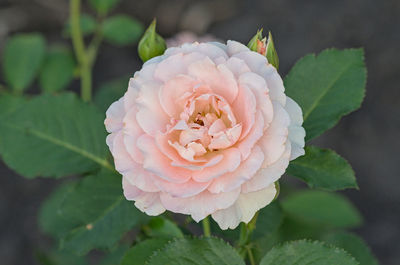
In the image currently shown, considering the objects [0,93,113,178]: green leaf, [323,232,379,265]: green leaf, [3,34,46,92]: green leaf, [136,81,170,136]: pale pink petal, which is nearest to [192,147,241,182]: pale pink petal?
[136,81,170,136]: pale pink petal

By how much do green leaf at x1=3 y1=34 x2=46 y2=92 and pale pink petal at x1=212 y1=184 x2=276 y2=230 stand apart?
1.22 meters

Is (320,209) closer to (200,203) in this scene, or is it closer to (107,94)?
(107,94)

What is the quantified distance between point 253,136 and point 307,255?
0.29 metres

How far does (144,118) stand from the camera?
86 cm

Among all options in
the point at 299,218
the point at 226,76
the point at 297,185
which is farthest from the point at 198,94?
the point at 297,185

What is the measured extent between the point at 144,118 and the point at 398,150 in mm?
2196

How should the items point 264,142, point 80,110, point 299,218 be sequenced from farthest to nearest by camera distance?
point 299,218 < point 80,110 < point 264,142

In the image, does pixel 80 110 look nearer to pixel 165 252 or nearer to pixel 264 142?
pixel 165 252

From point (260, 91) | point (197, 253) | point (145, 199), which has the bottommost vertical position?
point (197, 253)

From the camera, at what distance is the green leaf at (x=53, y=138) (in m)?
1.28

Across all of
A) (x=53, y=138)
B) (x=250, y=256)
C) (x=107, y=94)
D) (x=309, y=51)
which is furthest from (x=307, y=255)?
(x=309, y=51)

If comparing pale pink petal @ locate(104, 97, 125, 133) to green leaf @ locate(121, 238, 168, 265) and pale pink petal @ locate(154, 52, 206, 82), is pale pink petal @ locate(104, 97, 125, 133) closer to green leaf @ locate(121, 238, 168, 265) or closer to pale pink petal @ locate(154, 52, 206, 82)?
pale pink petal @ locate(154, 52, 206, 82)

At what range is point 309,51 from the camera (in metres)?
2.93

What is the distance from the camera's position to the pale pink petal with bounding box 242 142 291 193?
816 millimetres
